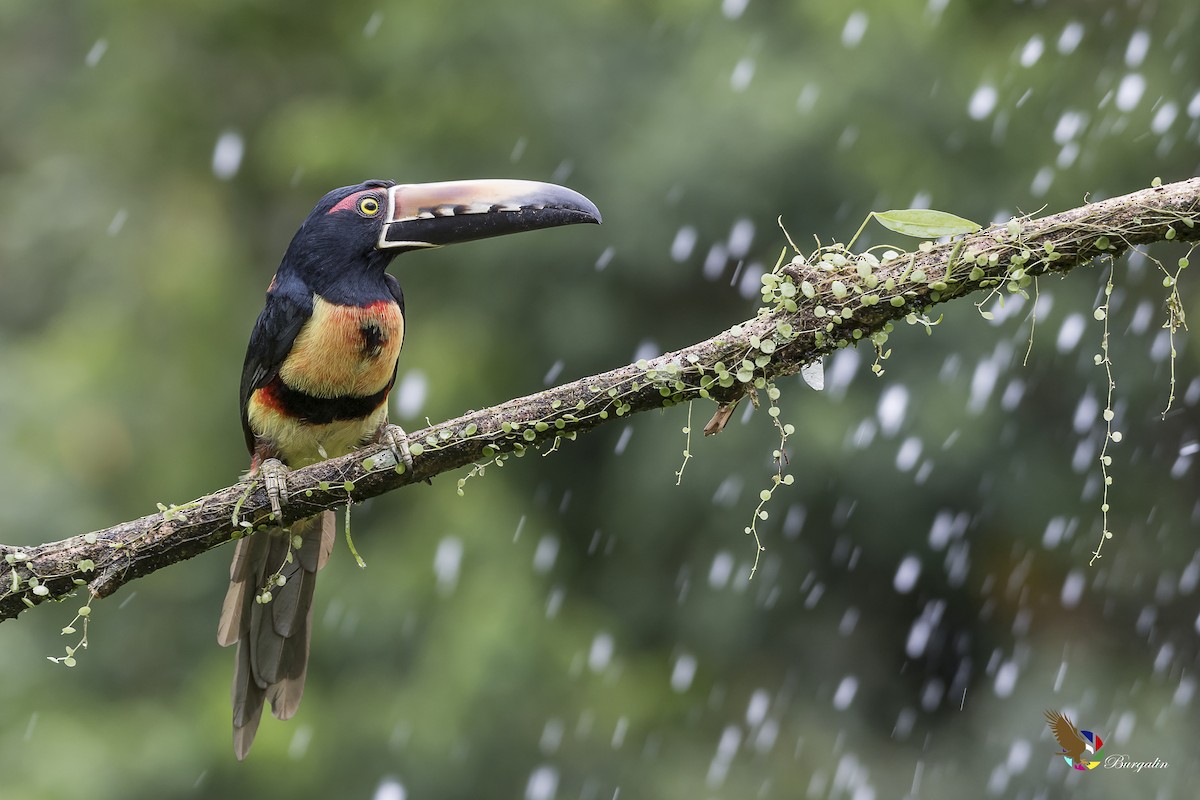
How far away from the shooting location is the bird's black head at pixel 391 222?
12.1ft

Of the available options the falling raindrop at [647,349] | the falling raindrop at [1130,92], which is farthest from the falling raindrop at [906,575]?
the falling raindrop at [1130,92]

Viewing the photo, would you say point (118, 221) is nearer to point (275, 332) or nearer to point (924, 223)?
point (275, 332)

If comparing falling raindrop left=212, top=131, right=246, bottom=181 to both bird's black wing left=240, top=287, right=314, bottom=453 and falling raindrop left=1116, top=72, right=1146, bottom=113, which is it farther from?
falling raindrop left=1116, top=72, right=1146, bottom=113

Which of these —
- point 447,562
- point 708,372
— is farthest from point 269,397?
point 447,562

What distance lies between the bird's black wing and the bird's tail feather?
45 cm

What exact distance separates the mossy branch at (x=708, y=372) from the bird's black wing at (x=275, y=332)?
0.73m

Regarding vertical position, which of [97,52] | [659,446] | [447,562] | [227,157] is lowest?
[447,562]

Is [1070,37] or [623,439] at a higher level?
[1070,37]

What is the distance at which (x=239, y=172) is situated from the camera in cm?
705

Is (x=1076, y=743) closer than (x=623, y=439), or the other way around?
(x=1076, y=743)

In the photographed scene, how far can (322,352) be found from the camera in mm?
3756

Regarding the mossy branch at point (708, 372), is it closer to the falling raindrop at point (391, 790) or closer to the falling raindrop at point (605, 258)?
the falling raindrop at point (605, 258)

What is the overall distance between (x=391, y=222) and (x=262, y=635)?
1279mm

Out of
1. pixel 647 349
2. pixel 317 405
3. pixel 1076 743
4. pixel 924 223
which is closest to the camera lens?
pixel 924 223
